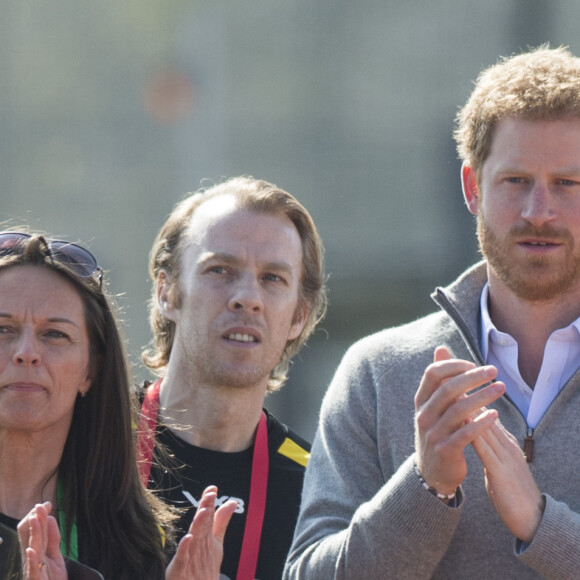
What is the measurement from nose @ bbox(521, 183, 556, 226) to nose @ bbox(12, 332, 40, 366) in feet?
4.13

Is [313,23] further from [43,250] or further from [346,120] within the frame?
[43,250]

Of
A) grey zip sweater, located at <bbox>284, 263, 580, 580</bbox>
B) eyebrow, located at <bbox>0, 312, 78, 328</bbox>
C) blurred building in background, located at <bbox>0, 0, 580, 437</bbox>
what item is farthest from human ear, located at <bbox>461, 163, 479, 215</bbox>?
blurred building in background, located at <bbox>0, 0, 580, 437</bbox>

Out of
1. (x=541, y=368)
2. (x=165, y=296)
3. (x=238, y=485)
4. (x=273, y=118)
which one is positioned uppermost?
(x=273, y=118)

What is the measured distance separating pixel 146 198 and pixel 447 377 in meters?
10.4

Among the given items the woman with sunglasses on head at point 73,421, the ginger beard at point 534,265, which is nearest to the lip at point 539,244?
the ginger beard at point 534,265

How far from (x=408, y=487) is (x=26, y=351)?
1031 mm

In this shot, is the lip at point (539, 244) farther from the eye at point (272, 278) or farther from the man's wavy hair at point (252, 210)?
the man's wavy hair at point (252, 210)

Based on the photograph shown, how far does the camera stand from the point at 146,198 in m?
12.8

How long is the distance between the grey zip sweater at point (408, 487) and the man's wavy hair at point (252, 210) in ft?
3.86

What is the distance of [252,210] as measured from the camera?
4.23 meters

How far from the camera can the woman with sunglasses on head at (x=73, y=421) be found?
118 inches

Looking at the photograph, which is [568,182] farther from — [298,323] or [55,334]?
[298,323]

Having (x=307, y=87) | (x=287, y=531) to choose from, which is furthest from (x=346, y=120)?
(x=287, y=531)

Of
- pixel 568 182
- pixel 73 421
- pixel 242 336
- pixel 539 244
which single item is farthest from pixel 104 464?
pixel 568 182
